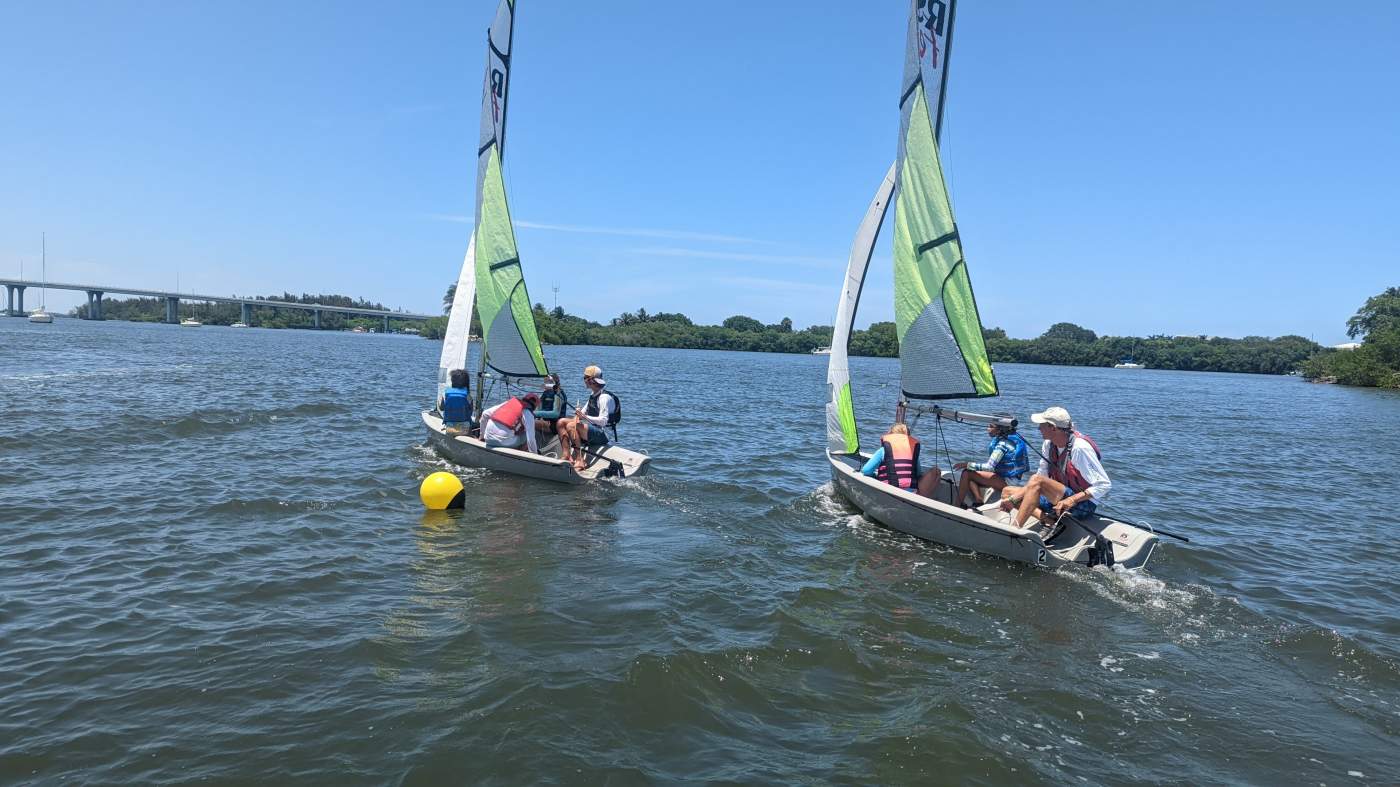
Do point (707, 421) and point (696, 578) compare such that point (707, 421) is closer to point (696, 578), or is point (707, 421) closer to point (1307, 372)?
point (696, 578)

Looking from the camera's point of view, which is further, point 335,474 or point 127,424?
point 127,424

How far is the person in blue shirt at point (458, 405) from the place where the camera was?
1398cm

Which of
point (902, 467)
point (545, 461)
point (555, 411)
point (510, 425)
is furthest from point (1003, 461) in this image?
point (510, 425)

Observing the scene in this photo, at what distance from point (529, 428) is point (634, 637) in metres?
7.04

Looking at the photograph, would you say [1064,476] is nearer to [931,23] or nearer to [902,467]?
[902,467]

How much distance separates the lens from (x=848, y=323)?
41.6 feet

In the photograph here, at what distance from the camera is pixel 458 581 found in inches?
315

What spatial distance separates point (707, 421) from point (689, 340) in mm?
107875

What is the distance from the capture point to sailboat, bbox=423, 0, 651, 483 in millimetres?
15062

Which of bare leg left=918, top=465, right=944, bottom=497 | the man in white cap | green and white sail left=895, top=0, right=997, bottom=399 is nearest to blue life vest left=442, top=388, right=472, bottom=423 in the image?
green and white sail left=895, top=0, right=997, bottom=399

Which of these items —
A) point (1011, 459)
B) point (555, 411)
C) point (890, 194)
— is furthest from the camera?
point (555, 411)

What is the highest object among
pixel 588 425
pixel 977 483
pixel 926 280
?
pixel 926 280

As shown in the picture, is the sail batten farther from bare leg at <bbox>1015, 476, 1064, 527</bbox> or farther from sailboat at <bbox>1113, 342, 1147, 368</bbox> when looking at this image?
sailboat at <bbox>1113, 342, 1147, 368</bbox>

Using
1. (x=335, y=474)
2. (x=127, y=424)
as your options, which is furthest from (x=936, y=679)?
(x=127, y=424)
